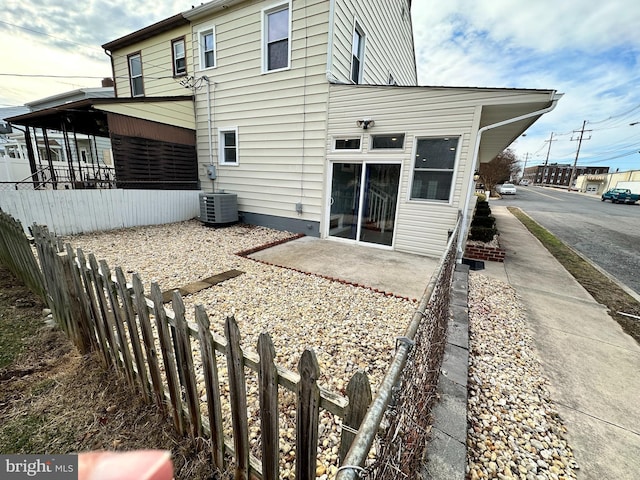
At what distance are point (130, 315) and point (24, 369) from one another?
145cm

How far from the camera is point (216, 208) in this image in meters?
7.54

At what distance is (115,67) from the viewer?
10328 mm

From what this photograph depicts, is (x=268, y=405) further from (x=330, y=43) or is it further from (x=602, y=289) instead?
→ (x=330, y=43)

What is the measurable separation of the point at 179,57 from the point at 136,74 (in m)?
2.74

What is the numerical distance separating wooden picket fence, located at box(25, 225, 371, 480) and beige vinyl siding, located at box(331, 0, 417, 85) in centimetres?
648

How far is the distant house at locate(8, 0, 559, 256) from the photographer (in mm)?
5285

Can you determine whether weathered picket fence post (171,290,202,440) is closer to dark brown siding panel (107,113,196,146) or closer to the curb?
the curb

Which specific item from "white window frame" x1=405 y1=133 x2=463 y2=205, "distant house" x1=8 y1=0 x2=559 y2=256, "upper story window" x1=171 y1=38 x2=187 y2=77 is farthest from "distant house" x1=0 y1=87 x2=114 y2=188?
"white window frame" x1=405 y1=133 x2=463 y2=205

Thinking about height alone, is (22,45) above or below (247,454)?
above

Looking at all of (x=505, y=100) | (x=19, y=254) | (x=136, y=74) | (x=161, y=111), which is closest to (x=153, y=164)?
(x=161, y=111)

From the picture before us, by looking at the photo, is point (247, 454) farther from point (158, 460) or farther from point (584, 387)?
point (584, 387)

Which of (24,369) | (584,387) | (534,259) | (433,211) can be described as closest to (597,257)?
(534,259)

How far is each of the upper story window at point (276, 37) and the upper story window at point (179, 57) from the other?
332 centimetres

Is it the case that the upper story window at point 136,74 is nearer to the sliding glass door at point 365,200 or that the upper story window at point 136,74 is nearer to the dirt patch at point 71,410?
the sliding glass door at point 365,200
